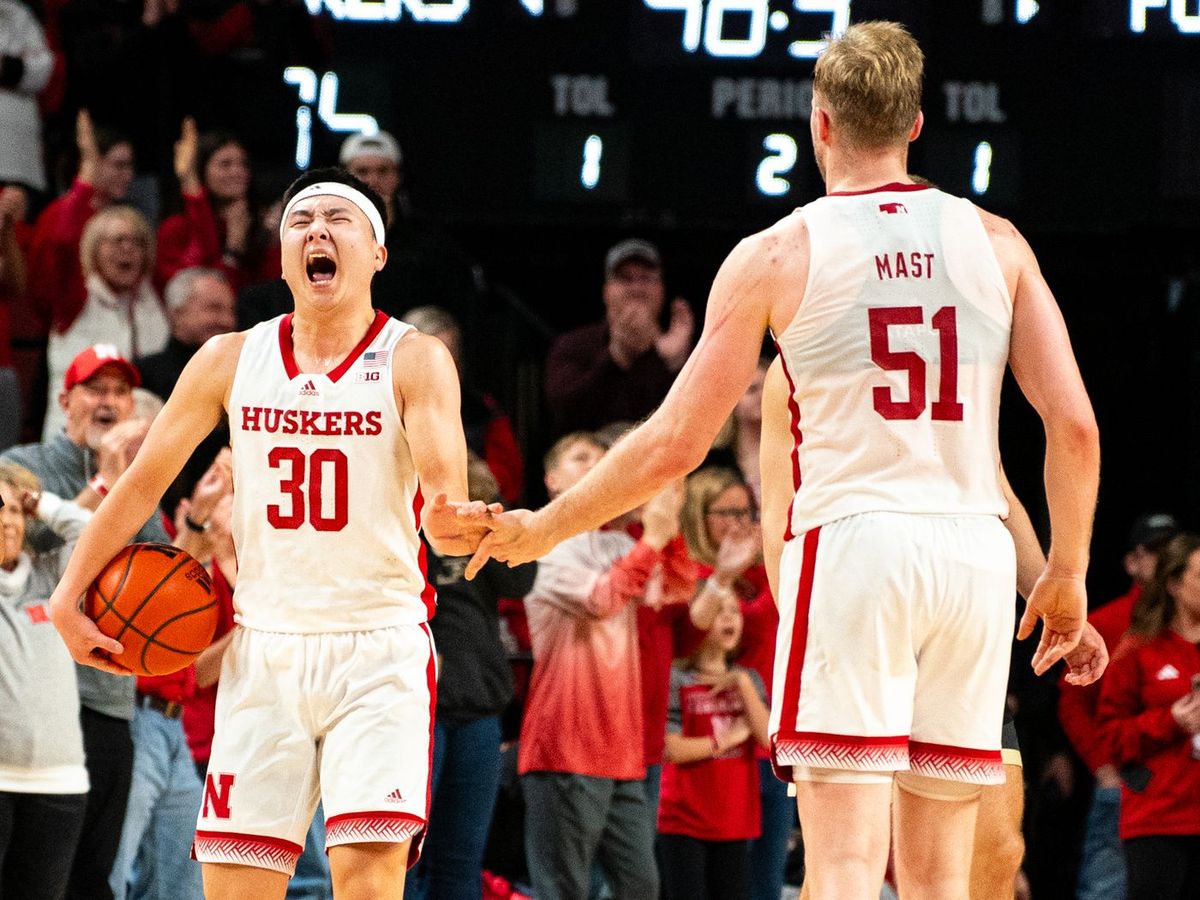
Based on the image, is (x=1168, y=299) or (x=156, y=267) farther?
(x=1168, y=299)

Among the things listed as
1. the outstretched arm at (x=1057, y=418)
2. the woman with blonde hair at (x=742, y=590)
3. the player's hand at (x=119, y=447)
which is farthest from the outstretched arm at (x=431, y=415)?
the woman with blonde hair at (x=742, y=590)

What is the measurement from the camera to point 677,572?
8117 mm

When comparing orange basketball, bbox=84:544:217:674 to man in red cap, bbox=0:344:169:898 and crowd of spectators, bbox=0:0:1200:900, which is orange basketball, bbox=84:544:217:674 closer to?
crowd of spectators, bbox=0:0:1200:900

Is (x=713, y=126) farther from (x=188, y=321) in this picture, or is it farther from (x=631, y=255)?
(x=188, y=321)

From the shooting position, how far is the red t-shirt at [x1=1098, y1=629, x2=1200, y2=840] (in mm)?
8430

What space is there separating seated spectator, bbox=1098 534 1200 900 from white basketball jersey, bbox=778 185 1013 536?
4.61 m

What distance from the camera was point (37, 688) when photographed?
6.75 metres

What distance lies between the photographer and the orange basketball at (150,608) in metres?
5.21

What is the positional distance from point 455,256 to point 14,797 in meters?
4.37

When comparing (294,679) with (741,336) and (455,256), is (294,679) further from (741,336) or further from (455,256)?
(455,256)

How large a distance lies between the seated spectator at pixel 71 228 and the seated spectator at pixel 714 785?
3841 mm

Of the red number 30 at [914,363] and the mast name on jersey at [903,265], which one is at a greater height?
the mast name on jersey at [903,265]

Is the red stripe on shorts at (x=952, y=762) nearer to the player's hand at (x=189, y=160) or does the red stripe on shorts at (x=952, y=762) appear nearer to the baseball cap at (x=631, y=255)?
the baseball cap at (x=631, y=255)

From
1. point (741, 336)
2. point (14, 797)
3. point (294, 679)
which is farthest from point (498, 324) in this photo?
point (741, 336)
